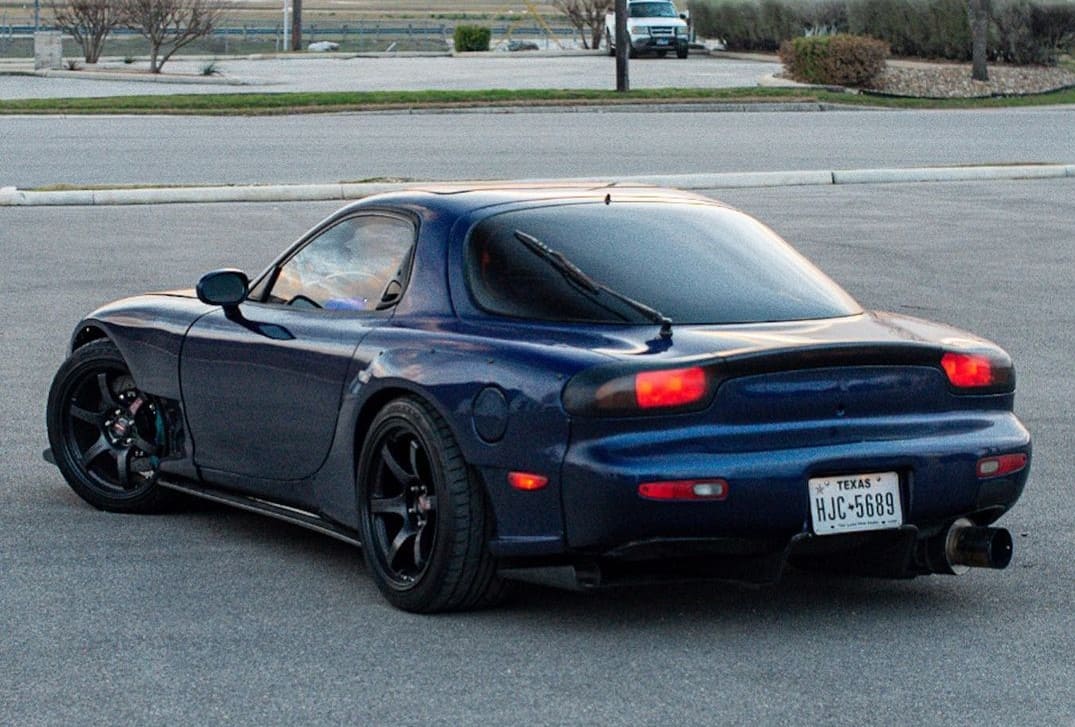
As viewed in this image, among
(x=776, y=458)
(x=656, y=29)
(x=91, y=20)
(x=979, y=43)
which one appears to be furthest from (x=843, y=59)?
(x=776, y=458)

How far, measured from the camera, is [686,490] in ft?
18.8

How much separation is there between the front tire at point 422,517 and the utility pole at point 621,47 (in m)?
31.9

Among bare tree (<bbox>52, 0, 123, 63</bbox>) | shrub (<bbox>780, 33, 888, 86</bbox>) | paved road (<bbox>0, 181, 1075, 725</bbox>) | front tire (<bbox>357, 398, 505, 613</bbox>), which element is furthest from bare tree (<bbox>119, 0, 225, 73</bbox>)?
front tire (<bbox>357, 398, 505, 613</bbox>)

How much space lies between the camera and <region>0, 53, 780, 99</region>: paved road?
4456cm

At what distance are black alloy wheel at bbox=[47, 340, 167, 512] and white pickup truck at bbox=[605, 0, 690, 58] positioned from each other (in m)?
51.8

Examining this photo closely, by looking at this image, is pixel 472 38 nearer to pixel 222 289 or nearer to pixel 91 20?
pixel 91 20

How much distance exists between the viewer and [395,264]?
6.96m

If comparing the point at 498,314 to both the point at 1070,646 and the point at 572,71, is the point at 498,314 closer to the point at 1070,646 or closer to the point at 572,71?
the point at 1070,646

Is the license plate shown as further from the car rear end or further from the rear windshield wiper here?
the rear windshield wiper

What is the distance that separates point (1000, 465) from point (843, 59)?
125 ft

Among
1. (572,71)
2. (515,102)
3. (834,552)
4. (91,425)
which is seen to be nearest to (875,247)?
(91,425)

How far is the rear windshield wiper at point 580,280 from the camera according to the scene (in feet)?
20.4

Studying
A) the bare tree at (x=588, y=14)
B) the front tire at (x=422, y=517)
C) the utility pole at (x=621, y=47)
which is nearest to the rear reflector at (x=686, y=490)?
the front tire at (x=422, y=517)

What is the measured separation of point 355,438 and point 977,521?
2.09m
